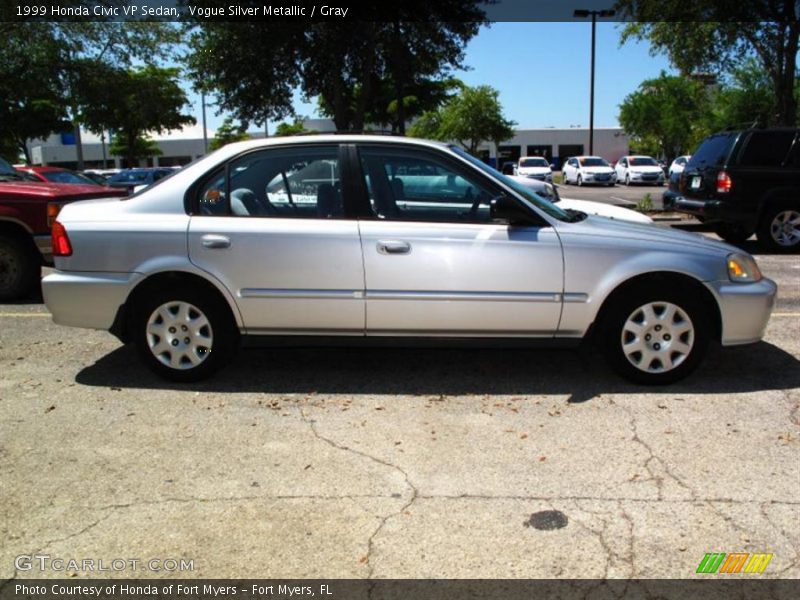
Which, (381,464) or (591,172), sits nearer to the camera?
(381,464)

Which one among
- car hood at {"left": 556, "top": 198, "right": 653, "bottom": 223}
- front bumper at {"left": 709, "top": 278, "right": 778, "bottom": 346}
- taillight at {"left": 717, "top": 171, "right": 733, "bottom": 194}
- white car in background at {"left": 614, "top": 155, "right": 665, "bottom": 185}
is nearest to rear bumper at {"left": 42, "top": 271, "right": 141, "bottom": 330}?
front bumper at {"left": 709, "top": 278, "right": 778, "bottom": 346}

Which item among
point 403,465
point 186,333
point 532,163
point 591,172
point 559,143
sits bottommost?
point 403,465

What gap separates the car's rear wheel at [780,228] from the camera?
11.1m

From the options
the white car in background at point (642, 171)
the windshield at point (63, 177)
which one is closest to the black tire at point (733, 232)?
the windshield at point (63, 177)

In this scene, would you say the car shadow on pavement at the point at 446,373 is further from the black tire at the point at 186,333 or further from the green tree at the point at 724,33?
the green tree at the point at 724,33

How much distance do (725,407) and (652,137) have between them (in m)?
60.7

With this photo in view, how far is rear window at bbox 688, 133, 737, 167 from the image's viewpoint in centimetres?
1126

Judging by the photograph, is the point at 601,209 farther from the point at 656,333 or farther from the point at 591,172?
the point at 591,172

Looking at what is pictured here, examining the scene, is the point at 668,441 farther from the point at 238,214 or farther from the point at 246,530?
the point at 238,214

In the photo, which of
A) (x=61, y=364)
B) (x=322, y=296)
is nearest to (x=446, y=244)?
(x=322, y=296)

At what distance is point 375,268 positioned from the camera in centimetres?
488

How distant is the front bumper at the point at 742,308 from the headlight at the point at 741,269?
0.04m

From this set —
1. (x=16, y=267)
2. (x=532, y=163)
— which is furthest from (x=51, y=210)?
(x=532, y=163)

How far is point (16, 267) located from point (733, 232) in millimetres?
10493
